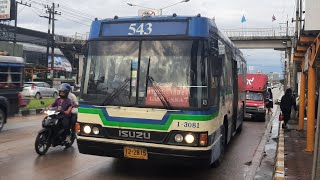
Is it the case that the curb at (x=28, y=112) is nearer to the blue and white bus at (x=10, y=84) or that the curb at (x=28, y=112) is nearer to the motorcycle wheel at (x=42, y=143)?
the blue and white bus at (x=10, y=84)

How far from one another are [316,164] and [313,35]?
4765mm

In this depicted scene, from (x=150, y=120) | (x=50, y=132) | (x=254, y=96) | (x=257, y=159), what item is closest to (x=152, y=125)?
(x=150, y=120)

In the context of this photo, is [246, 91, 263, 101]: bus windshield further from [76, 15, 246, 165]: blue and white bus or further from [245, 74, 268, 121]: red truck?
[76, 15, 246, 165]: blue and white bus

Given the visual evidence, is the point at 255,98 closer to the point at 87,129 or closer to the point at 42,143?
the point at 42,143

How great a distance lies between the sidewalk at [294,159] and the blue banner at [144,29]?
3073 mm

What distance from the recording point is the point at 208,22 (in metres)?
6.49

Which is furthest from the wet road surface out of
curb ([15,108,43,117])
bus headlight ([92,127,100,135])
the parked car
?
the parked car

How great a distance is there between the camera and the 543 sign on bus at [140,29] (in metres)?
6.47

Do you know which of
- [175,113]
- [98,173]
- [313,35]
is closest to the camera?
[175,113]

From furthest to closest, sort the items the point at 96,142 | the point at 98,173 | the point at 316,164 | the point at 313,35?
the point at 313,35
the point at 98,173
the point at 96,142
the point at 316,164

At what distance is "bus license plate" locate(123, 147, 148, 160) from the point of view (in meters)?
6.24

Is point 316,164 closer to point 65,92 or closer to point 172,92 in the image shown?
point 172,92

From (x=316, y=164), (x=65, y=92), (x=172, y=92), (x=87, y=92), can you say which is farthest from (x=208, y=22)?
(x=65, y=92)

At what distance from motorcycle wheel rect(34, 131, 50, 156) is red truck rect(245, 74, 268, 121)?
12.6 m
